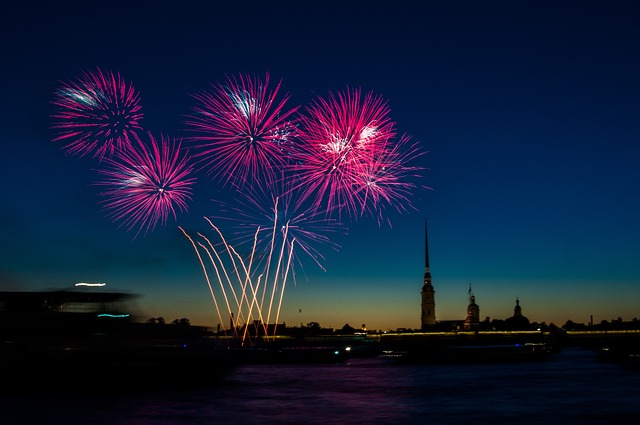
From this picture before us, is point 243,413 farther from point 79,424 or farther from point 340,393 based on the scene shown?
point 340,393

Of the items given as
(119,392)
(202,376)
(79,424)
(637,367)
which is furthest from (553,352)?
(79,424)

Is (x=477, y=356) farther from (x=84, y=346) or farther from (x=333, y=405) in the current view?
(x=333, y=405)

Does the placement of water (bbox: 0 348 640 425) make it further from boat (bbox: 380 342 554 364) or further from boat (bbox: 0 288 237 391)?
boat (bbox: 380 342 554 364)

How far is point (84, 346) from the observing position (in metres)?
45.9

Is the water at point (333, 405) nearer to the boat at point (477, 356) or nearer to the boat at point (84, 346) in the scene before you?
the boat at point (84, 346)

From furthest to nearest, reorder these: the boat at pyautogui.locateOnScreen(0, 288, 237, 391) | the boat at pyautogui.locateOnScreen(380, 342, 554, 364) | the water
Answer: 1. the boat at pyautogui.locateOnScreen(380, 342, 554, 364)
2. the boat at pyautogui.locateOnScreen(0, 288, 237, 391)
3. the water

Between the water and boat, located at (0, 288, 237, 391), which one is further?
boat, located at (0, 288, 237, 391)

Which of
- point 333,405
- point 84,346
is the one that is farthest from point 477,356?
point 333,405

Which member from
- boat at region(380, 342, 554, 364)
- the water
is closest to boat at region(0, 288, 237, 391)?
the water

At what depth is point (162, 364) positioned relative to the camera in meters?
49.2

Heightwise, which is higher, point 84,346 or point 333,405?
point 84,346

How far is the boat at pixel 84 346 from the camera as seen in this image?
44.7 meters

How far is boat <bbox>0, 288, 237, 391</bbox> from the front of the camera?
44656mm

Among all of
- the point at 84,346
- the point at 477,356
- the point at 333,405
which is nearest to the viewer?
the point at 333,405
